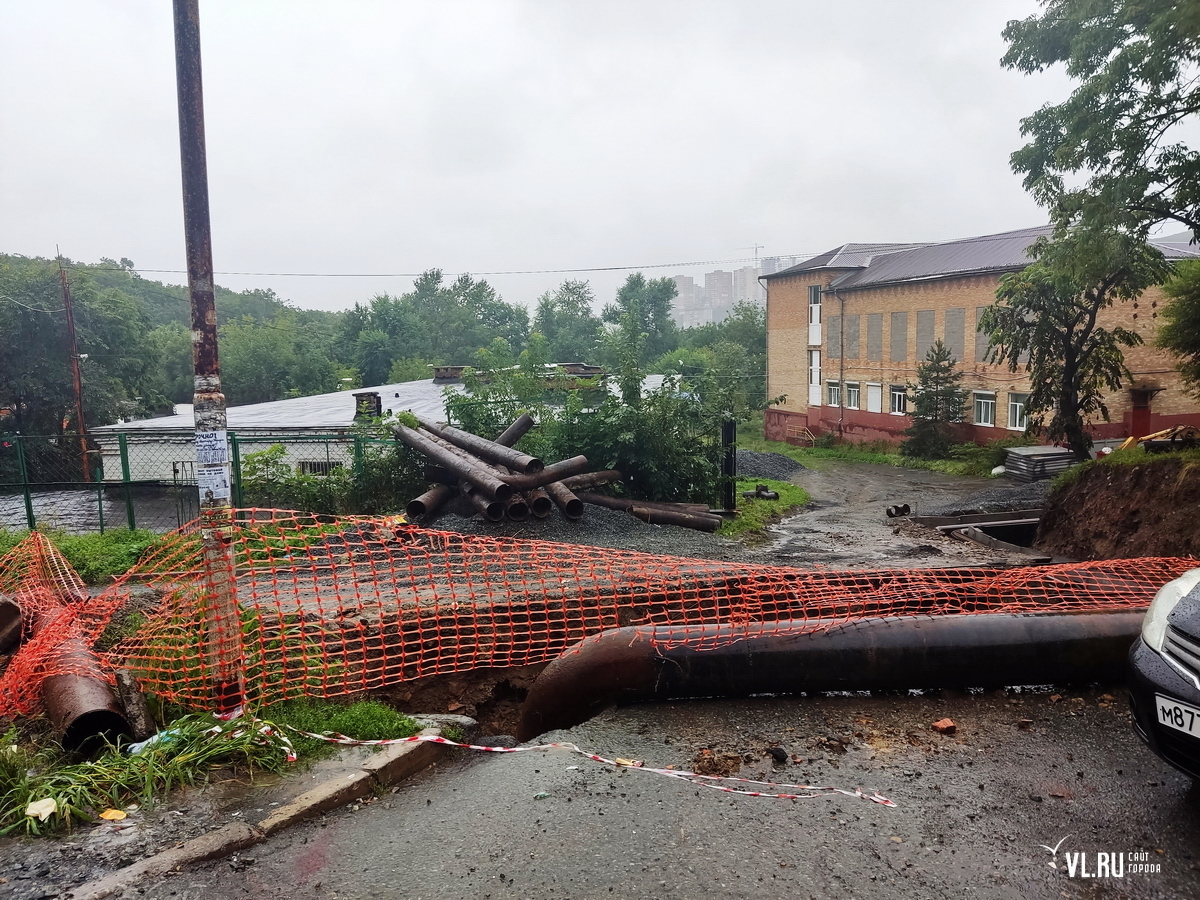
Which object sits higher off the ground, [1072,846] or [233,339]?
[233,339]

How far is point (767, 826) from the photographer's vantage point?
3.48 m

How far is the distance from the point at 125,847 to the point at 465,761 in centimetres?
158


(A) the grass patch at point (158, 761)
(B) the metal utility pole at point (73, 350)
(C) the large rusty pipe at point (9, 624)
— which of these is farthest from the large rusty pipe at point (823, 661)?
(B) the metal utility pole at point (73, 350)

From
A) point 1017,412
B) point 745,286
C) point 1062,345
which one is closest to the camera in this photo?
point 1062,345

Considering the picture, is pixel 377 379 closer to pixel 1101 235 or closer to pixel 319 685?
pixel 1101 235

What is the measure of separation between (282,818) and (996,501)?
59.0 feet

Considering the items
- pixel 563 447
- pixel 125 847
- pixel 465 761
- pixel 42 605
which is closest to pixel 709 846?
pixel 465 761

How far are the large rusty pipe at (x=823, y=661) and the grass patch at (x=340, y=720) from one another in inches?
35.3

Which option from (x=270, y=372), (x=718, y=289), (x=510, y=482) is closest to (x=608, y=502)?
(x=510, y=482)

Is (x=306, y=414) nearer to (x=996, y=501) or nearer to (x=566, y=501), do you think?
(x=566, y=501)

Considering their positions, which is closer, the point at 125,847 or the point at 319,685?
the point at 125,847

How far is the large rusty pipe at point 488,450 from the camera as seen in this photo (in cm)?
1167

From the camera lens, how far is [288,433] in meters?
17.0

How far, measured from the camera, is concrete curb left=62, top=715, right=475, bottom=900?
3.09 metres
